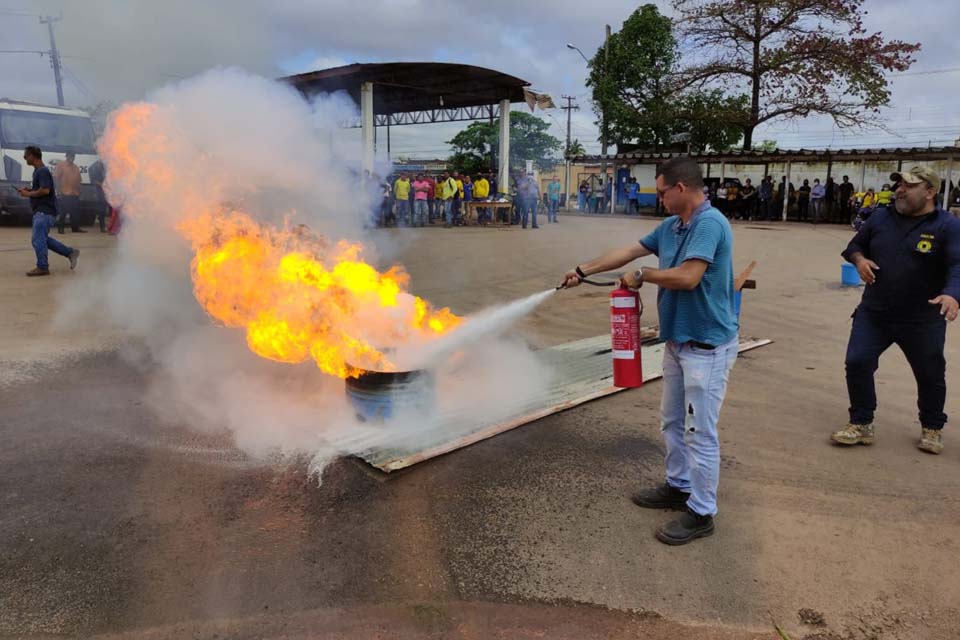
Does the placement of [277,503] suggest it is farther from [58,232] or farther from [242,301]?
[58,232]

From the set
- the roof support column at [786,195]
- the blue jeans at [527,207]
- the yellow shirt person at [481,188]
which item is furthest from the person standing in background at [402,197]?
the roof support column at [786,195]

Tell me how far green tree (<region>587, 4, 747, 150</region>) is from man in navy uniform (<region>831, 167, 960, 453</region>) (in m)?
28.4

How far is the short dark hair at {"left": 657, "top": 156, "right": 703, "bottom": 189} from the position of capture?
310 cm

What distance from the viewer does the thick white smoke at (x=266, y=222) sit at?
4574 millimetres

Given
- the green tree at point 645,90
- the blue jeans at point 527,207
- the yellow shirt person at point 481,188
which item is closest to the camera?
the blue jeans at point 527,207

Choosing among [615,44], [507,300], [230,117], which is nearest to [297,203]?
[230,117]

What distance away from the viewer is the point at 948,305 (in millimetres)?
3711

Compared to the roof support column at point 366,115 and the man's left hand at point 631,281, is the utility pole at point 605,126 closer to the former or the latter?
the roof support column at point 366,115

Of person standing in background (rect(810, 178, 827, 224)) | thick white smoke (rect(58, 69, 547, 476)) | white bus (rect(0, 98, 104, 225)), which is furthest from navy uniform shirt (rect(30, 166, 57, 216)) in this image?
person standing in background (rect(810, 178, 827, 224))

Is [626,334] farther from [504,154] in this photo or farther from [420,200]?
[504,154]

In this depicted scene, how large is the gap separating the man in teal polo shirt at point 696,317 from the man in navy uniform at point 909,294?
169cm

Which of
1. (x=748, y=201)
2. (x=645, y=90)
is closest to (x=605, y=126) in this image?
(x=645, y=90)

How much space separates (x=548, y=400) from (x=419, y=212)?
16.6 metres

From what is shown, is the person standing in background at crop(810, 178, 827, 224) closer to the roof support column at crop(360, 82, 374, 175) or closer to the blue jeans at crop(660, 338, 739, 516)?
the roof support column at crop(360, 82, 374, 175)
